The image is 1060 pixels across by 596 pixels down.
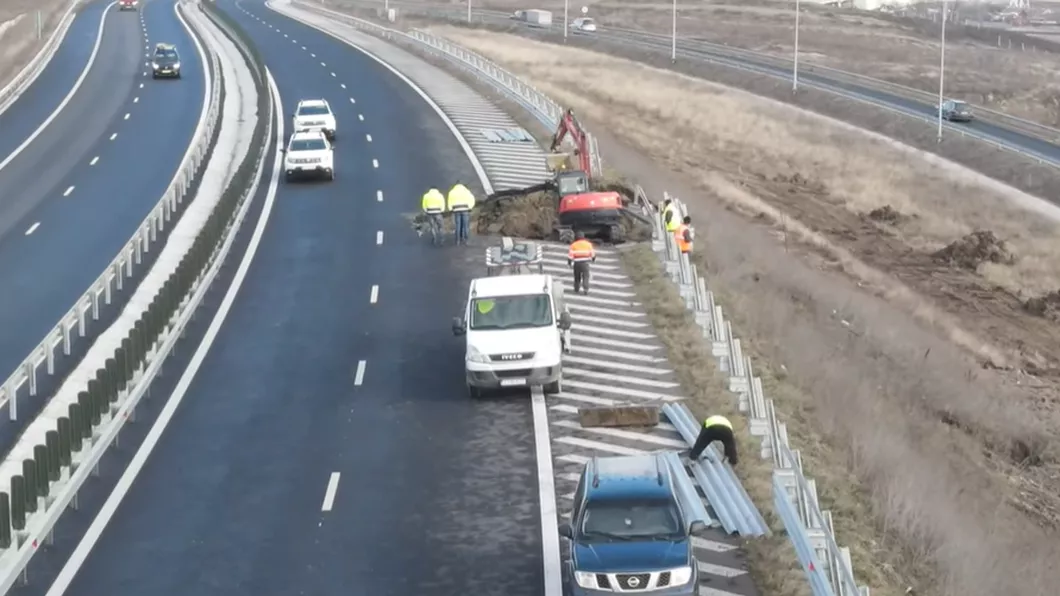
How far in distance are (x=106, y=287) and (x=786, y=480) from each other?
1925 cm

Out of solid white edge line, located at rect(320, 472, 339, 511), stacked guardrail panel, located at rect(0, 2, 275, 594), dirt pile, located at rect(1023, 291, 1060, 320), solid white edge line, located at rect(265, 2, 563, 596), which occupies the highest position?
stacked guardrail panel, located at rect(0, 2, 275, 594)

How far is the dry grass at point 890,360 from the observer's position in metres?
21.7

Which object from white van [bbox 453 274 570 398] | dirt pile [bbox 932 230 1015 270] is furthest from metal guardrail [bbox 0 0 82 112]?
white van [bbox 453 274 570 398]

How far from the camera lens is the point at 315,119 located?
2282 inches

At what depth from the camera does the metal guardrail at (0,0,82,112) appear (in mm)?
72750

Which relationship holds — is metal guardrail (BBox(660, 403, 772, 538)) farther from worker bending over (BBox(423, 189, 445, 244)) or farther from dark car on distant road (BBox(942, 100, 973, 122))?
dark car on distant road (BBox(942, 100, 973, 122))

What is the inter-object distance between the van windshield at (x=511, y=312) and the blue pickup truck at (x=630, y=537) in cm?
900

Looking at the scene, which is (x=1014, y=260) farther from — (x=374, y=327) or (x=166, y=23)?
(x=166, y=23)

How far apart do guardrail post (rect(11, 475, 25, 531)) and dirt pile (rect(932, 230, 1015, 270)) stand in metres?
36.6

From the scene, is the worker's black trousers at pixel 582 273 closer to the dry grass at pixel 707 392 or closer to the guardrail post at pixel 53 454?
the dry grass at pixel 707 392

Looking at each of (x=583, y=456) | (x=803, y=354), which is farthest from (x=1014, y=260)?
(x=583, y=456)

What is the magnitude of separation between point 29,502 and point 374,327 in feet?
42.3

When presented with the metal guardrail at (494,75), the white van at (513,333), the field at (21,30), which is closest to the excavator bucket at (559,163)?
the metal guardrail at (494,75)

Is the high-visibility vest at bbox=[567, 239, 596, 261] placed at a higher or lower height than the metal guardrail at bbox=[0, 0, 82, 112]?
lower
